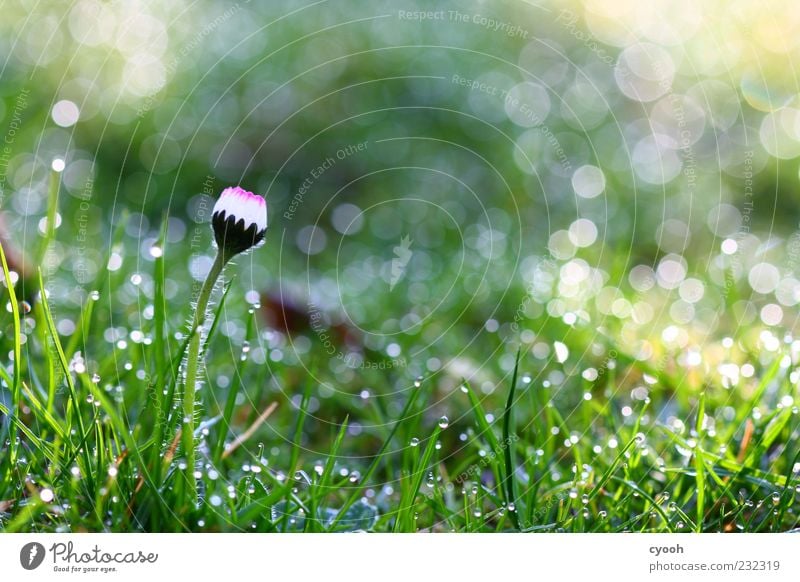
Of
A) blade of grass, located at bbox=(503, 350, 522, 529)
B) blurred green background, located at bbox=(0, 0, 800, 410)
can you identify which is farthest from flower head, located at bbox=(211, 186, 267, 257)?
blurred green background, located at bbox=(0, 0, 800, 410)

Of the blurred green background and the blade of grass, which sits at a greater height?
the blurred green background

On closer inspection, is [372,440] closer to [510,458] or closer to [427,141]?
[510,458]

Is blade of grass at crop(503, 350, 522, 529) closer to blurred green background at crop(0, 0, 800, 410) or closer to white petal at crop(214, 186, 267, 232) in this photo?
white petal at crop(214, 186, 267, 232)

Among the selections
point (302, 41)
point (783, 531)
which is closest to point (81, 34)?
point (302, 41)

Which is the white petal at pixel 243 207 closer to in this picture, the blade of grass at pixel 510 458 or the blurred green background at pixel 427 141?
the blade of grass at pixel 510 458

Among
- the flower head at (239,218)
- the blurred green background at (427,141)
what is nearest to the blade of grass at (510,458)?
the flower head at (239,218)

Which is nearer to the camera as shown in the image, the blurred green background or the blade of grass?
the blade of grass

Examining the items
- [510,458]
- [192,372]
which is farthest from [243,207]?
[510,458]
